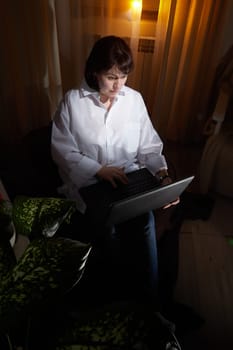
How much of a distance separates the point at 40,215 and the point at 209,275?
1165 mm

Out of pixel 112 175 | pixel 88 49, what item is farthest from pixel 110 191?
pixel 88 49

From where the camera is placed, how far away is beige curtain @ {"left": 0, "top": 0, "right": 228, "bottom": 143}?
155 centimetres

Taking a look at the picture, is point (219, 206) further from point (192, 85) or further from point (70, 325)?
point (70, 325)

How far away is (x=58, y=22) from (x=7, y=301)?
162cm

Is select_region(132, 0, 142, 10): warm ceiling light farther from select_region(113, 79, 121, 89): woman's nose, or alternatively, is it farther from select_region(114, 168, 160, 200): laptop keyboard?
select_region(114, 168, 160, 200): laptop keyboard

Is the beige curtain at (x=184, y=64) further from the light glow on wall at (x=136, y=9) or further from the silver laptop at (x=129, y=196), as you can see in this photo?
the silver laptop at (x=129, y=196)

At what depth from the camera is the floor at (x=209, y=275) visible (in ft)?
3.77

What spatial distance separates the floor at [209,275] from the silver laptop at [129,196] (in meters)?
0.50

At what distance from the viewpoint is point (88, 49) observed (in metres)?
1.68

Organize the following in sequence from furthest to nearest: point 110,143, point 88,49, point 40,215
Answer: point 88,49
point 110,143
point 40,215

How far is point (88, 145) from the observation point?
4.05ft

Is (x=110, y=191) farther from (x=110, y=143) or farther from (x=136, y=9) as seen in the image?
(x=136, y=9)

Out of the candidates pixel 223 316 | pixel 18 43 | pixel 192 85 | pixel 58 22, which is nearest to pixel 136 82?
pixel 192 85

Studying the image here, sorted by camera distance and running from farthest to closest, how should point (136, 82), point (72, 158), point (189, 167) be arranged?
point (189, 167)
point (136, 82)
point (72, 158)
